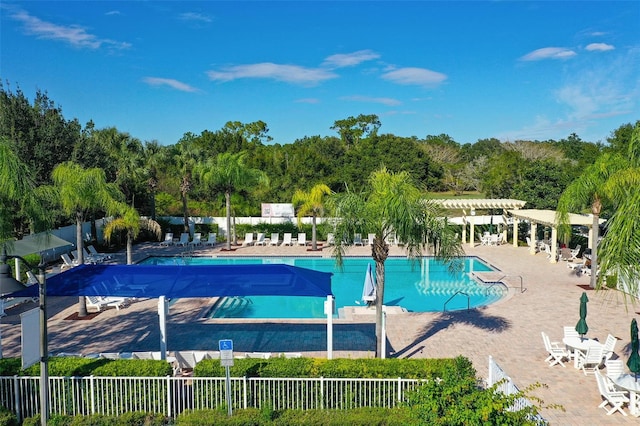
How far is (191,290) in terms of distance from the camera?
38.5ft

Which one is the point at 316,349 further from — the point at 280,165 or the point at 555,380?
the point at 280,165

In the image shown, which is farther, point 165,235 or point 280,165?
point 280,165

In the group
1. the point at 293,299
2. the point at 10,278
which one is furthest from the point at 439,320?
the point at 10,278

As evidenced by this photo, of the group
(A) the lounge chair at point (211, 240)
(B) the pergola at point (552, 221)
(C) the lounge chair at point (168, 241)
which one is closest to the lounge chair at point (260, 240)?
(A) the lounge chair at point (211, 240)

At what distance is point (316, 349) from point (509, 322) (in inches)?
239

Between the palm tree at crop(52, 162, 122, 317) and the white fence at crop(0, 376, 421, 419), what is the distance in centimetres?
687

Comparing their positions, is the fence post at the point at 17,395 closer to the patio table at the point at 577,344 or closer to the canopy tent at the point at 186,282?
the canopy tent at the point at 186,282

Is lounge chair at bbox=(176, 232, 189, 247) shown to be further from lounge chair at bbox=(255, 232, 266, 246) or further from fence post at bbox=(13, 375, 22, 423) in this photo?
fence post at bbox=(13, 375, 22, 423)

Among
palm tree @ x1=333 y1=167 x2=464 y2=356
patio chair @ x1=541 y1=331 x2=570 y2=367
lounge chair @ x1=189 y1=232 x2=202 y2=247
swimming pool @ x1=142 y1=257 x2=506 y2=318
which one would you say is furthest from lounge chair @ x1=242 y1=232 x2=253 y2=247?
patio chair @ x1=541 y1=331 x2=570 y2=367

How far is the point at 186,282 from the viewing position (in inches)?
478

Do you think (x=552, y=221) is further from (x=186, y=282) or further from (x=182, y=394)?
(x=182, y=394)

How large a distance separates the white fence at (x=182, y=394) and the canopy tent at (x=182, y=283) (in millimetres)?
2071

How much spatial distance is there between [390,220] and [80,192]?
10.7m

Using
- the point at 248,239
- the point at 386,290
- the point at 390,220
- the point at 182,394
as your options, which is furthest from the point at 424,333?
the point at 248,239
